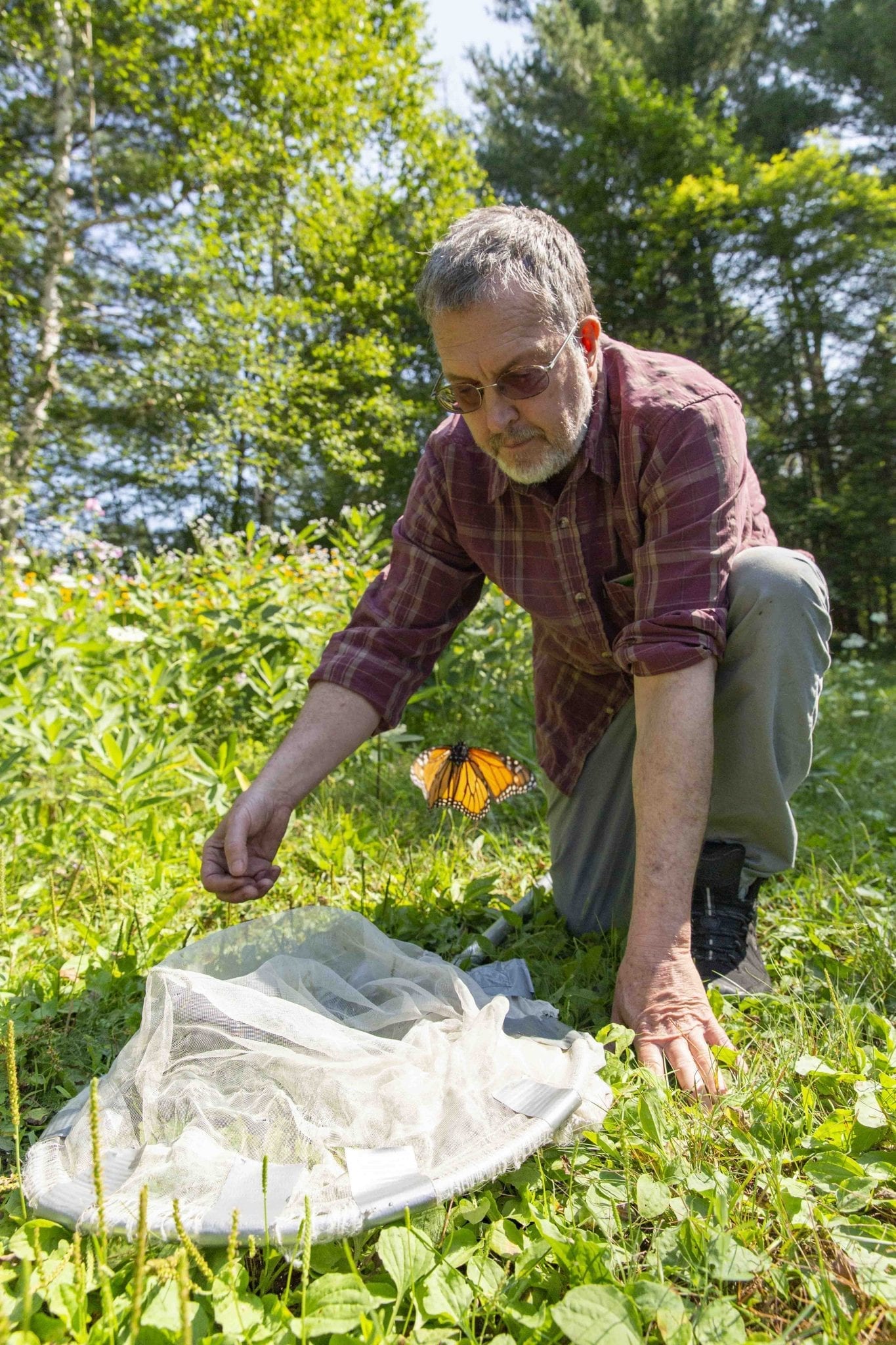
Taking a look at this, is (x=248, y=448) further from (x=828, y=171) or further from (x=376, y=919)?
(x=376, y=919)

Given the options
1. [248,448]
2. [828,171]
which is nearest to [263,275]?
[248,448]

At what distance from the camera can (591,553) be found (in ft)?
6.07

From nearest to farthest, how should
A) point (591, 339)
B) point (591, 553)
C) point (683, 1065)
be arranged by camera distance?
point (683, 1065) → point (591, 339) → point (591, 553)

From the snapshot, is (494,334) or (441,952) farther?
(441,952)

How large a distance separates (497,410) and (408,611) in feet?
1.79

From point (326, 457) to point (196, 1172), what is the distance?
49.4 feet

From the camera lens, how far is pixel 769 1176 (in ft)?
3.76

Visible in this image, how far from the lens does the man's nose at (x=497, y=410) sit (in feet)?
5.49

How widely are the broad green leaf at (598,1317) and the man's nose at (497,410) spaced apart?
1.38m

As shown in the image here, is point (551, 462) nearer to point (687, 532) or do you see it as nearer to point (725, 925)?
point (687, 532)

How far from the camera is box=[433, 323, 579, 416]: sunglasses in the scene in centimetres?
164

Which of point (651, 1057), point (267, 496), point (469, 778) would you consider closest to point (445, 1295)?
point (651, 1057)

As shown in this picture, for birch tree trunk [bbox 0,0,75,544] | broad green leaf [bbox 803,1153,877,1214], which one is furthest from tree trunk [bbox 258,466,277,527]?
broad green leaf [bbox 803,1153,877,1214]

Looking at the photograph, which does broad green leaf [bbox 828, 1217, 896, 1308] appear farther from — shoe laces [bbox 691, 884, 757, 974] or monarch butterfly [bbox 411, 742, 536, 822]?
monarch butterfly [bbox 411, 742, 536, 822]
